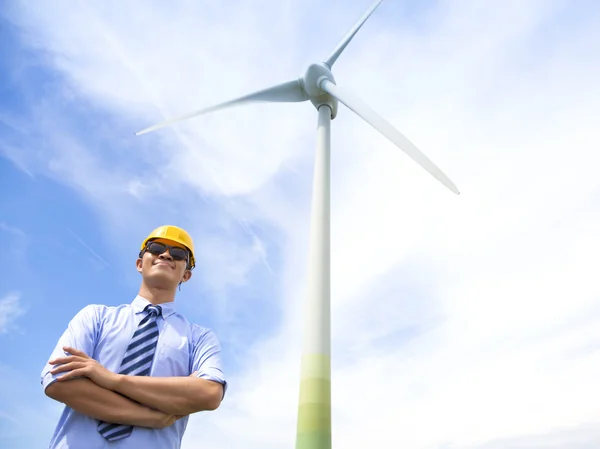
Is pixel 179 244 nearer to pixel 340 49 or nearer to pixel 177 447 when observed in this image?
pixel 177 447

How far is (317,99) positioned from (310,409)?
11.6m

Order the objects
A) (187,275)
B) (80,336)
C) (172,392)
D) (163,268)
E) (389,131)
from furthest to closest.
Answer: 1. (389,131)
2. (187,275)
3. (163,268)
4. (80,336)
5. (172,392)

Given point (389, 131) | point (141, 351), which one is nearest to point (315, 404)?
point (141, 351)

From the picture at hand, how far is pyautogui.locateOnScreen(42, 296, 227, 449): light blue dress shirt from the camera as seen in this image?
14.4ft

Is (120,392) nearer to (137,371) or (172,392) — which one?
(137,371)

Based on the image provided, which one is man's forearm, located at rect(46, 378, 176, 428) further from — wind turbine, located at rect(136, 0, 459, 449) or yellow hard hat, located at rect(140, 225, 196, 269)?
wind turbine, located at rect(136, 0, 459, 449)

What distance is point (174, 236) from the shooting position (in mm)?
5883

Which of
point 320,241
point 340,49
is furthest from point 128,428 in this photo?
point 340,49

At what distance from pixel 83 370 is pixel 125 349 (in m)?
0.49

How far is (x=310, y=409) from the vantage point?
10.7m

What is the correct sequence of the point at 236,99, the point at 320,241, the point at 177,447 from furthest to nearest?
the point at 236,99, the point at 320,241, the point at 177,447

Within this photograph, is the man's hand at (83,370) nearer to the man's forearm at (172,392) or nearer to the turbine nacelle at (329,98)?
the man's forearm at (172,392)

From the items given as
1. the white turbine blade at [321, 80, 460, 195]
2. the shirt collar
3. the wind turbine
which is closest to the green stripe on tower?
the wind turbine

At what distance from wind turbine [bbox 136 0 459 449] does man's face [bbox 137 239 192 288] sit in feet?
20.1
